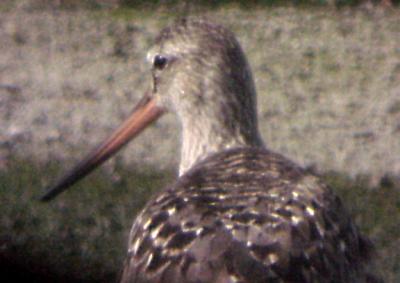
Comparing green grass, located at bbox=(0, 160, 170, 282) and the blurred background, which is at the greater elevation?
the blurred background

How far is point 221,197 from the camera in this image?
4.51 m

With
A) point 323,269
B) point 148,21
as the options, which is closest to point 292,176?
point 323,269

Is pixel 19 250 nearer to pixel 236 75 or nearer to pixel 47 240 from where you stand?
pixel 47 240

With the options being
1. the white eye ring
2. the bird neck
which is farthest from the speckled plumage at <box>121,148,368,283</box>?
the white eye ring

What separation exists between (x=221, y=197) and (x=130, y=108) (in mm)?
2482

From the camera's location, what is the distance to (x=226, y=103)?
5.62m

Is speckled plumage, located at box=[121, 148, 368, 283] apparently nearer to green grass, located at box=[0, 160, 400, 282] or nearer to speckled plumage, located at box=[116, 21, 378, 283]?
speckled plumage, located at box=[116, 21, 378, 283]

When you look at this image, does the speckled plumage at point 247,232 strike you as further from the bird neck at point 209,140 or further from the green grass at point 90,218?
the green grass at point 90,218

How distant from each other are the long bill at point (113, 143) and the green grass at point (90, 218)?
21cm

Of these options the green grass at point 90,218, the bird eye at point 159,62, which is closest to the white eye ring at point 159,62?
the bird eye at point 159,62

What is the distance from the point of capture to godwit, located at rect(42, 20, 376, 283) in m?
4.16

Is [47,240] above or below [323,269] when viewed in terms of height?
below

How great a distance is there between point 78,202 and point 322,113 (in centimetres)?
142

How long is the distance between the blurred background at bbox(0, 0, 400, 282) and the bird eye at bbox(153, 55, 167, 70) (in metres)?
0.71
